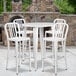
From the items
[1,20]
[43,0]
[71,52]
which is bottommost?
[71,52]

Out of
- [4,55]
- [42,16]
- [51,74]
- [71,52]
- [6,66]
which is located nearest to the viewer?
[51,74]

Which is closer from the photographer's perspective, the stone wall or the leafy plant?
the stone wall

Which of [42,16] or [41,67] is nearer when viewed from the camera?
[41,67]

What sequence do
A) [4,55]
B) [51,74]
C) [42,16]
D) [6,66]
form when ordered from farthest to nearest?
→ 1. [42,16]
2. [4,55]
3. [6,66]
4. [51,74]

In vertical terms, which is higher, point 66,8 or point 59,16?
point 59,16

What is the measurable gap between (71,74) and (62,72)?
0.22 meters

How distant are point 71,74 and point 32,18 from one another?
14.1 feet

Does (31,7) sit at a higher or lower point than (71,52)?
higher

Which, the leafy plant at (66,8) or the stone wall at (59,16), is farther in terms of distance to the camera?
the leafy plant at (66,8)

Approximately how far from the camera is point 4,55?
738cm

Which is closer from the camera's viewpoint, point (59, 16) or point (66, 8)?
point (59, 16)

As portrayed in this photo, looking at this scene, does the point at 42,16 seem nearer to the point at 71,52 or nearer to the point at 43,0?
the point at 43,0

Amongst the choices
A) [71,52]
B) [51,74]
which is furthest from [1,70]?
[71,52]

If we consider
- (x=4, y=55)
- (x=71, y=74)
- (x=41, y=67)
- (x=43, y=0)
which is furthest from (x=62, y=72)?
(x=43, y=0)
